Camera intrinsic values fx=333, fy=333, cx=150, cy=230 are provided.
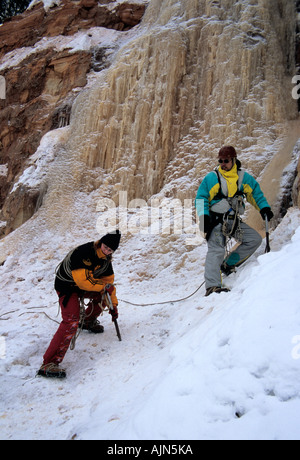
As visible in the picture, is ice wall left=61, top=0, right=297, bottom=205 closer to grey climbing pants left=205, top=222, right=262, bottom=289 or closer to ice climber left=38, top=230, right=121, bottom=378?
grey climbing pants left=205, top=222, right=262, bottom=289

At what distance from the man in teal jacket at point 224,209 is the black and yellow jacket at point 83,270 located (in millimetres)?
1500

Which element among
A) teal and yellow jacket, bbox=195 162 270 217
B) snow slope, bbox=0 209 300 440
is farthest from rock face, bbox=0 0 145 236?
snow slope, bbox=0 209 300 440

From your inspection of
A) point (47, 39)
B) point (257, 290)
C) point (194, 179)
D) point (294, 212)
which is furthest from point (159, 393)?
point (47, 39)

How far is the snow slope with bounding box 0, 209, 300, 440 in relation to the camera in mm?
2123

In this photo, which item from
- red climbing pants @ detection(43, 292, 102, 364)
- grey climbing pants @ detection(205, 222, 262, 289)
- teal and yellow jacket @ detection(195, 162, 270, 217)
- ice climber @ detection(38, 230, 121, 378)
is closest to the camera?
red climbing pants @ detection(43, 292, 102, 364)

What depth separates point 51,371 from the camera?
12.6 feet

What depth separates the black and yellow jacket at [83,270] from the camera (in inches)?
169

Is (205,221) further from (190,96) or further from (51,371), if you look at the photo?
(190,96)

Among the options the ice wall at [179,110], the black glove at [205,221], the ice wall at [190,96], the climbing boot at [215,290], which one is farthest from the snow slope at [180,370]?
the ice wall at [190,96]

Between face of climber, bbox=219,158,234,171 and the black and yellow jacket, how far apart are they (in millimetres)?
2076

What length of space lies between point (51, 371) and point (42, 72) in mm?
17070

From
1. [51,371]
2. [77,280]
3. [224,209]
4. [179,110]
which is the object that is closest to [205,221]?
[224,209]

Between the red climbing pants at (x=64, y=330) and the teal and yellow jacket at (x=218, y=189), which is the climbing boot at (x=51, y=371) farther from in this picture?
the teal and yellow jacket at (x=218, y=189)
